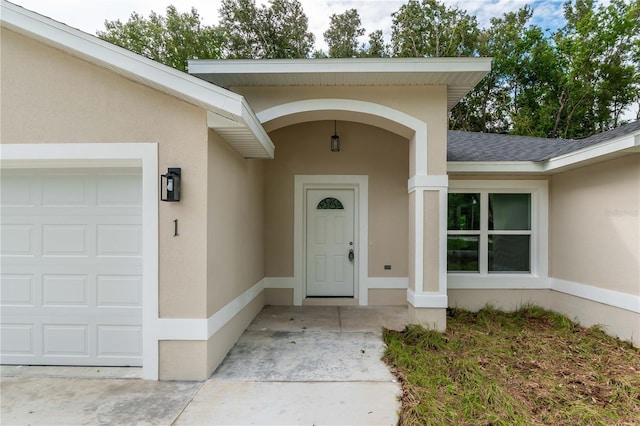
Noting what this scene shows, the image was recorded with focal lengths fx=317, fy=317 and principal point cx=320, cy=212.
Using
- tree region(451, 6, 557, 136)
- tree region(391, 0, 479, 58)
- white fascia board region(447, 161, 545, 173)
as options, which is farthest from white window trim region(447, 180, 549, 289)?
tree region(391, 0, 479, 58)

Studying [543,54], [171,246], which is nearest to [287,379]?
[171,246]

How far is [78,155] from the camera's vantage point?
124 inches

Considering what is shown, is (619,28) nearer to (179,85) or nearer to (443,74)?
(443,74)

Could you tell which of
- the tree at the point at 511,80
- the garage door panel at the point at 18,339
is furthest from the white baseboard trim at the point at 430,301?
the tree at the point at 511,80

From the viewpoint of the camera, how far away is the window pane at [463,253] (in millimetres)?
5566

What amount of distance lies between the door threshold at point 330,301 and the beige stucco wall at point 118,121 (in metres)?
2.93

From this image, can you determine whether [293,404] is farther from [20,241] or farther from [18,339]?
[20,241]

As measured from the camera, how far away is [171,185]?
3.03 meters

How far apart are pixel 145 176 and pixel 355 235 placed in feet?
12.3

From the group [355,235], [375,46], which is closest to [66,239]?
[355,235]

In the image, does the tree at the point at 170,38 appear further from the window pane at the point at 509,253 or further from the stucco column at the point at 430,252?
the window pane at the point at 509,253

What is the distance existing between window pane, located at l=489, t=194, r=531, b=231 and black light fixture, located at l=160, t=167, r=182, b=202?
16.4ft

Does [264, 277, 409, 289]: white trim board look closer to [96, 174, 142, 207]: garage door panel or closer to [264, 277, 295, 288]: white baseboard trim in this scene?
[264, 277, 295, 288]: white baseboard trim

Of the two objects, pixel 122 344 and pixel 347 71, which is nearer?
pixel 122 344
